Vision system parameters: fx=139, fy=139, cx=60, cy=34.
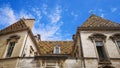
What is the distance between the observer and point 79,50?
1606 cm

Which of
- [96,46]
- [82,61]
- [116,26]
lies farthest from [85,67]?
[116,26]

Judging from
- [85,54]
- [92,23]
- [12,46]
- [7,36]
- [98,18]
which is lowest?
[85,54]

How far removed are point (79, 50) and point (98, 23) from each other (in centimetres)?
471

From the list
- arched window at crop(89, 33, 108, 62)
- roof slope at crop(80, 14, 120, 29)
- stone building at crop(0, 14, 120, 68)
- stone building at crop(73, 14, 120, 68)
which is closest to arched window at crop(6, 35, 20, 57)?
stone building at crop(0, 14, 120, 68)

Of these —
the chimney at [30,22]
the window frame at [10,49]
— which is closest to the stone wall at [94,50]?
the chimney at [30,22]

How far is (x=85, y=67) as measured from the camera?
13422 mm

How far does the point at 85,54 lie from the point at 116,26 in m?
5.50

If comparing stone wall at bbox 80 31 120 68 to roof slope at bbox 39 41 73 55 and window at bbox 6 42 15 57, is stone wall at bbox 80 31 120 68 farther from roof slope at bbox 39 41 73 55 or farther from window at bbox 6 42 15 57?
window at bbox 6 42 15 57

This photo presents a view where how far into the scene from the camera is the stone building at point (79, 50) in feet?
44.8

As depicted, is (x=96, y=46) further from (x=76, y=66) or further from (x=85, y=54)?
(x=76, y=66)

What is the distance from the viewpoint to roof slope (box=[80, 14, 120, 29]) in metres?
16.6

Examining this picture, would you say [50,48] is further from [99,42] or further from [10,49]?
[99,42]

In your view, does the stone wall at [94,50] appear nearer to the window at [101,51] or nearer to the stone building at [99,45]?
the stone building at [99,45]

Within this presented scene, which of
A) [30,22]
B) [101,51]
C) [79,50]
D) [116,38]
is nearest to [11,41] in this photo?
[30,22]
